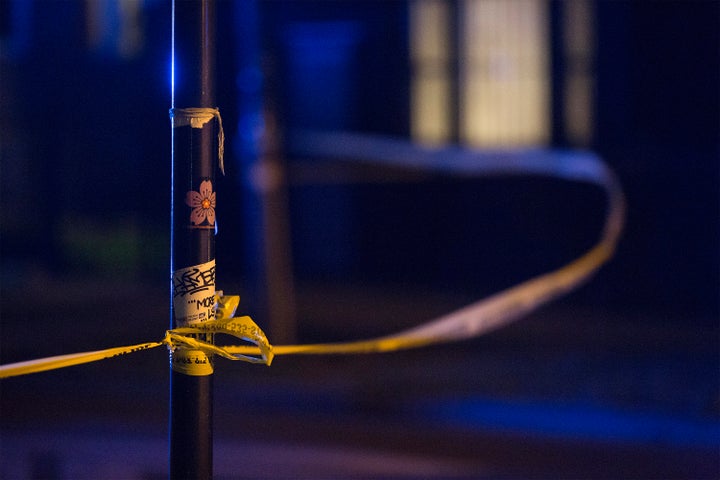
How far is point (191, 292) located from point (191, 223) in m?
0.24

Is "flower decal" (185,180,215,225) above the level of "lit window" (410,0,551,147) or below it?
below

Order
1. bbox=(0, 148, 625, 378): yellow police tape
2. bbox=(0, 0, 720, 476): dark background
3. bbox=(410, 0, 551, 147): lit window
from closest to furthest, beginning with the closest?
1. bbox=(0, 148, 625, 378): yellow police tape
2. bbox=(0, 0, 720, 476): dark background
3. bbox=(410, 0, 551, 147): lit window

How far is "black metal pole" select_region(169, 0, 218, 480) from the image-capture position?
320 cm

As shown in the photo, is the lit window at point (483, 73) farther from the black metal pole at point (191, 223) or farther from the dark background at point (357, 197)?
the black metal pole at point (191, 223)

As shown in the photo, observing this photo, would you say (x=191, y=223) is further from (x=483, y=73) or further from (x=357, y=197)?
(x=357, y=197)

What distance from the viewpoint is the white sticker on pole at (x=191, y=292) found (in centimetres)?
321

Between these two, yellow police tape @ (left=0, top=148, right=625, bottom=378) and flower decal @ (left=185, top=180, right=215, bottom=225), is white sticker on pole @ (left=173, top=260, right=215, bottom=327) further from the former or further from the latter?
flower decal @ (left=185, top=180, right=215, bottom=225)

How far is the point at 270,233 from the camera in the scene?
10.1 m

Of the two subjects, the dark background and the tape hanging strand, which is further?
the dark background

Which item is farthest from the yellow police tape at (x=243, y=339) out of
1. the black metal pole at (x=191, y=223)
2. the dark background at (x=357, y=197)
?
the dark background at (x=357, y=197)

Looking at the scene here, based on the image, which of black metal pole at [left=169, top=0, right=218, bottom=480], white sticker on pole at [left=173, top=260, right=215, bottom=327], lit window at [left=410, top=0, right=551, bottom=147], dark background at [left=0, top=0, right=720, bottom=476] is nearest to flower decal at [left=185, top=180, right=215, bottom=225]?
black metal pole at [left=169, top=0, right=218, bottom=480]

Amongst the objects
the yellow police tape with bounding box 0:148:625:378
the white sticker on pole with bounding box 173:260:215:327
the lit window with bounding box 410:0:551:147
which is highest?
the lit window with bounding box 410:0:551:147

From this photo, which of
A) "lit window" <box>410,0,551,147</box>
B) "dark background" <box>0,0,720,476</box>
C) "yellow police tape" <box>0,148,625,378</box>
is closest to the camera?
"yellow police tape" <box>0,148,625,378</box>

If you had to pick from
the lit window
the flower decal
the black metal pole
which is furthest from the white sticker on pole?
the lit window
